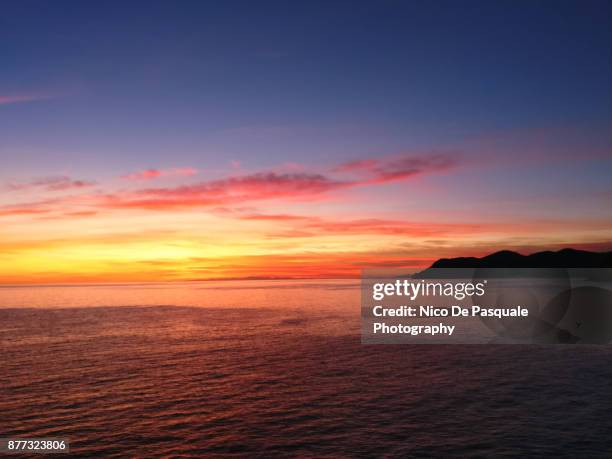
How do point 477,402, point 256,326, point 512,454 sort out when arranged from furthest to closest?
point 256,326
point 477,402
point 512,454

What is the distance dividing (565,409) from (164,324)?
65769mm

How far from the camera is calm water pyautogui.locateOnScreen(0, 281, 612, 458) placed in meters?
26.8

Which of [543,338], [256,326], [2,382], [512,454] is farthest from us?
[256,326]

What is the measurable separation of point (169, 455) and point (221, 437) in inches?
136

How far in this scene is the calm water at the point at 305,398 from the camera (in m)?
26.8

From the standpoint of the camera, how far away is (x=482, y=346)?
59.5 m

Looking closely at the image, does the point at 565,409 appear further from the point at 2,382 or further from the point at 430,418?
the point at 2,382

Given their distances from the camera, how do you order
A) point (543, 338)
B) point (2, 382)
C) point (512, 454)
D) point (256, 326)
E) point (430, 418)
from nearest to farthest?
point (512, 454), point (430, 418), point (2, 382), point (543, 338), point (256, 326)

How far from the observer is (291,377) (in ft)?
137

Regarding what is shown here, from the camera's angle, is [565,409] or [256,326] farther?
[256,326]

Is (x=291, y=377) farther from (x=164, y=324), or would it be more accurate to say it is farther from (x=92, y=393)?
(x=164, y=324)

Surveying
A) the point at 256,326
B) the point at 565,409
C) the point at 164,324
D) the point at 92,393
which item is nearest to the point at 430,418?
the point at 565,409

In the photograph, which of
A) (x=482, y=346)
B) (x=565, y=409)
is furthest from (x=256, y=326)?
(x=565, y=409)

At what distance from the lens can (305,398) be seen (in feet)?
116
